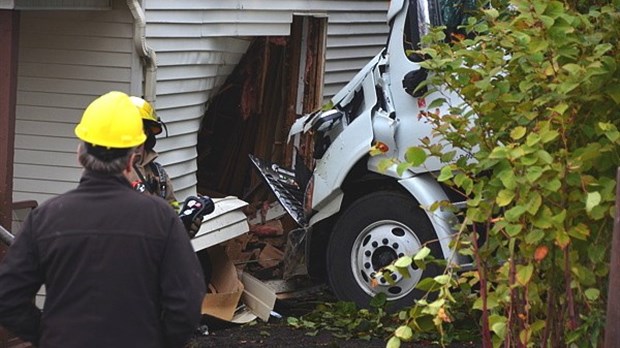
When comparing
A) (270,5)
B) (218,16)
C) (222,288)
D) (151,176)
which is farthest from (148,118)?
(270,5)

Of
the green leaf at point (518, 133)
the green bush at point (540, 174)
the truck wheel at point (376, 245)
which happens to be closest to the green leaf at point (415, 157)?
the green bush at point (540, 174)

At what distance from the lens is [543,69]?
5.57 metres

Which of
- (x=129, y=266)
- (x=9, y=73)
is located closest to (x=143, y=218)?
(x=129, y=266)

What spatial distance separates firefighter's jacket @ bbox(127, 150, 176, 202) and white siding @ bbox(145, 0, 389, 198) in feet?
7.90

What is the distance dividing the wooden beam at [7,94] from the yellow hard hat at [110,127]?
10.6ft

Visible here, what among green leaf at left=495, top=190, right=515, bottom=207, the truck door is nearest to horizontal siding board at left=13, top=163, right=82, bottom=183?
the truck door

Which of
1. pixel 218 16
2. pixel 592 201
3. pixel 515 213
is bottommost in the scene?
pixel 515 213

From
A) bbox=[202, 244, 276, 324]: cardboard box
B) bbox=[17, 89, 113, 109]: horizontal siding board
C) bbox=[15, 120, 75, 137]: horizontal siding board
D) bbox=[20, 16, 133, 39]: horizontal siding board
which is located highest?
bbox=[20, 16, 133, 39]: horizontal siding board

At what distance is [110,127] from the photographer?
4246 mm

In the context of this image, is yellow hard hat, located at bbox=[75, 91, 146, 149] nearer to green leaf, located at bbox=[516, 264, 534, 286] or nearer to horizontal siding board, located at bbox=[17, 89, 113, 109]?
green leaf, located at bbox=[516, 264, 534, 286]

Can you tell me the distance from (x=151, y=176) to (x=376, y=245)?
287 centimetres

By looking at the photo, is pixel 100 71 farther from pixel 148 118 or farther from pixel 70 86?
pixel 148 118

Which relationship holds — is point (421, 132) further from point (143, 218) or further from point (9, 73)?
point (143, 218)

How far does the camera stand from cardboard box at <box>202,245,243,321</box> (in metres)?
9.20
